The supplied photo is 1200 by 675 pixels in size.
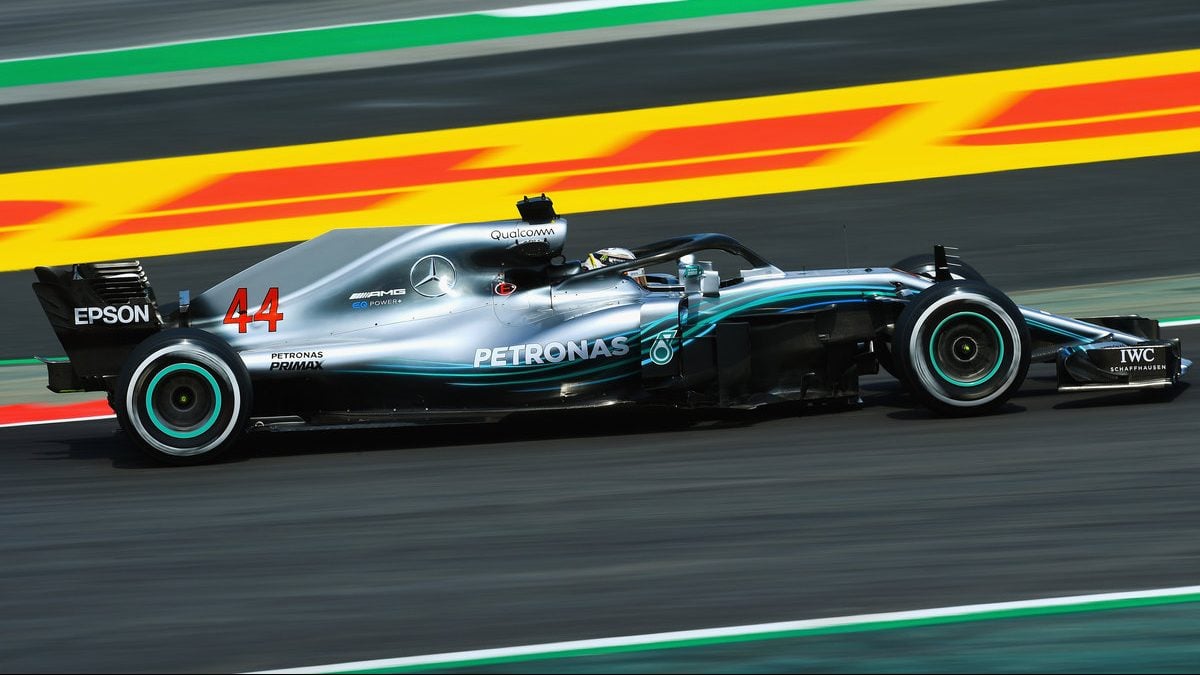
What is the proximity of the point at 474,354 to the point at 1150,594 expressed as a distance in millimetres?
3739

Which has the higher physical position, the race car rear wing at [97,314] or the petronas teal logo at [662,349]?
the race car rear wing at [97,314]

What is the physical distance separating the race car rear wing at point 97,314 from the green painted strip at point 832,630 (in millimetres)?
3535

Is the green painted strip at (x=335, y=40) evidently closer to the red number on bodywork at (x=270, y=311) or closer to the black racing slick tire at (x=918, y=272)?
the black racing slick tire at (x=918, y=272)

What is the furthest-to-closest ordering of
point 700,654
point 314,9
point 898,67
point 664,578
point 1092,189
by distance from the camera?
point 314,9, point 898,67, point 1092,189, point 664,578, point 700,654

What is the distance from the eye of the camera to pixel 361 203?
46.7 feet

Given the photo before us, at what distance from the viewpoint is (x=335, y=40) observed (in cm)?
1945

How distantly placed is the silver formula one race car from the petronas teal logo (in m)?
0.01

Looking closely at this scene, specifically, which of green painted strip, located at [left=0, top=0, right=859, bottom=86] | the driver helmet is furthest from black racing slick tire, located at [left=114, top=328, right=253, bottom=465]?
green painted strip, located at [left=0, top=0, right=859, bottom=86]

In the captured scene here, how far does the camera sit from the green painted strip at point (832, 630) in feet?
17.7

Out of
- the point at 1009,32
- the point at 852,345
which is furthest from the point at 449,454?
the point at 1009,32

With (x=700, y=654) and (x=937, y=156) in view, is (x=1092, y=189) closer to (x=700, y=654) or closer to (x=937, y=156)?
(x=937, y=156)

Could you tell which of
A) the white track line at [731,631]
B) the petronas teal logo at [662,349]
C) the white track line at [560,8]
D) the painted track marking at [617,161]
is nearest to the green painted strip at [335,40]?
the white track line at [560,8]

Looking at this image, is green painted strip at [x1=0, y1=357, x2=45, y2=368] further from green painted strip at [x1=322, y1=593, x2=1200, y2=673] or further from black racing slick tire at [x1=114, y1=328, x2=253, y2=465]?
green painted strip at [x1=322, y1=593, x2=1200, y2=673]

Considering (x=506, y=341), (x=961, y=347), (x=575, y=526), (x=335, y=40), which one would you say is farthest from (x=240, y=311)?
(x=335, y=40)
